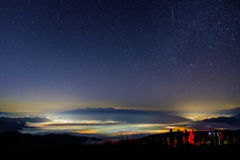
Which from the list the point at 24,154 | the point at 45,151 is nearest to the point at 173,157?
the point at 45,151

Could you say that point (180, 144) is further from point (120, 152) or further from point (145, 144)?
point (120, 152)

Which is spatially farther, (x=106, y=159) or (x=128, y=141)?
(x=128, y=141)

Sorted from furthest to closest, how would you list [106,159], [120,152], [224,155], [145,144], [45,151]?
[145,144]
[45,151]
[120,152]
[224,155]
[106,159]

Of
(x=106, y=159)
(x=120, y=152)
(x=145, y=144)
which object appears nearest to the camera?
(x=106, y=159)

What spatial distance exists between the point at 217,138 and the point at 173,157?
4.78 meters

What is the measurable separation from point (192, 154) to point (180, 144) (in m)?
2.56

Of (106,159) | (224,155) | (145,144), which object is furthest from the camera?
(145,144)

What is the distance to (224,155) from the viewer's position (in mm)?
7457

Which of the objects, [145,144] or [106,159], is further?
[145,144]

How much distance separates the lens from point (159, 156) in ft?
24.3

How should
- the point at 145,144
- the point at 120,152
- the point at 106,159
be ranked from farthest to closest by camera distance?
the point at 145,144
the point at 120,152
the point at 106,159

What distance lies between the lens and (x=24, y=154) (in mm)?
8070

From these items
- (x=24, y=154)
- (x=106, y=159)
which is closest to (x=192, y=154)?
(x=106, y=159)

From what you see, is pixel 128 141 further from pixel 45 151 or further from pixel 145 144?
pixel 45 151
